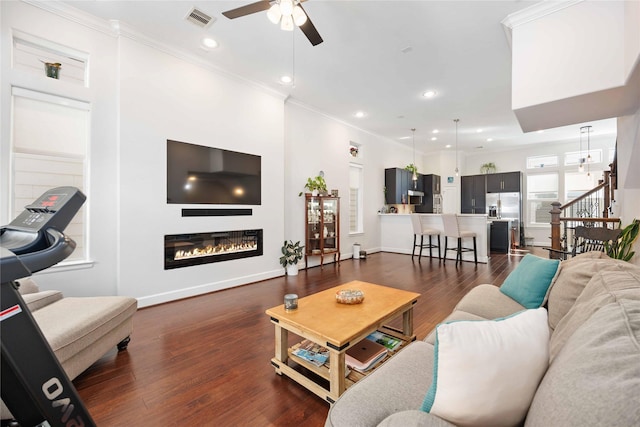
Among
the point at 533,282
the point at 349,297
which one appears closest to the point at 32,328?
the point at 349,297

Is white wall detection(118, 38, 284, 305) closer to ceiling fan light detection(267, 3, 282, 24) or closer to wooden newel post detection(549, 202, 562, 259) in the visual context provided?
ceiling fan light detection(267, 3, 282, 24)

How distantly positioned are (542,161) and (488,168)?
4.65 feet

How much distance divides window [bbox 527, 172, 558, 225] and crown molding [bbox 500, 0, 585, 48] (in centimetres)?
720

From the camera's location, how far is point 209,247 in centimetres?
386

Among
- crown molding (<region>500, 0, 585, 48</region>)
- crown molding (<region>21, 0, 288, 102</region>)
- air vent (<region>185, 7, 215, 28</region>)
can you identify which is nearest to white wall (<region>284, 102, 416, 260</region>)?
crown molding (<region>21, 0, 288, 102</region>)

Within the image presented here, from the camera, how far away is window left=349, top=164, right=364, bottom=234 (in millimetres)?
6766

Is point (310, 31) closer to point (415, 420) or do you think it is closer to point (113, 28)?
point (113, 28)

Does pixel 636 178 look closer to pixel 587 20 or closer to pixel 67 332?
pixel 587 20

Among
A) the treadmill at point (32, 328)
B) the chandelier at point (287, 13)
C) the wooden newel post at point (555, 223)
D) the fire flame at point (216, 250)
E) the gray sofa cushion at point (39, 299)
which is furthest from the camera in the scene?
the wooden newel post at point (555, 223)

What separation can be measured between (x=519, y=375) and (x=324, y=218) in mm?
4899

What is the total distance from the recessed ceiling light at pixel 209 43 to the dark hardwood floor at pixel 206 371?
327 centimetres

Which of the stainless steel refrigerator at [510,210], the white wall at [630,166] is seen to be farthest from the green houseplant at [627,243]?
the stainless steel refrigerator at [510,210]

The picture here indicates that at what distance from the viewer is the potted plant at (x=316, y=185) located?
17.4 ft

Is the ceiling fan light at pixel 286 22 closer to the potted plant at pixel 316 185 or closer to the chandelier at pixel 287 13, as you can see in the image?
the chandelier at pixel 287 13
